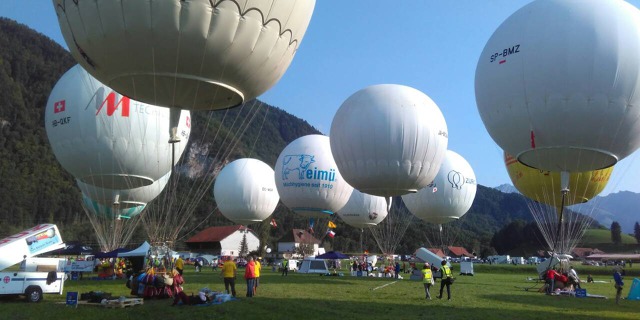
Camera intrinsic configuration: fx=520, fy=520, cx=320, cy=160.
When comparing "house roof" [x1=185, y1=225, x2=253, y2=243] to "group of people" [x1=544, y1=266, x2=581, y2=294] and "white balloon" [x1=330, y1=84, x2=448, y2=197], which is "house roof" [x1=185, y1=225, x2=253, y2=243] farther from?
"group of people" [x1=544, y1=266, x2=581, y2=294]

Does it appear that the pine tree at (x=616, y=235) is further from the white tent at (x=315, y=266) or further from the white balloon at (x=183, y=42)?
the white balloon at (x=183, y=42)

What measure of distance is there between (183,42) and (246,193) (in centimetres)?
2676

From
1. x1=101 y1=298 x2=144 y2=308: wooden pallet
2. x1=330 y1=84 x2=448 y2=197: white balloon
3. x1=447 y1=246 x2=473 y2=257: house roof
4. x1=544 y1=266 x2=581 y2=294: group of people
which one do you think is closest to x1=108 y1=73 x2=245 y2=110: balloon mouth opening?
x1=101 y1=298 x2=144 y2=308: wooden pallet

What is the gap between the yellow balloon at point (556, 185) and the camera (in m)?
23.5

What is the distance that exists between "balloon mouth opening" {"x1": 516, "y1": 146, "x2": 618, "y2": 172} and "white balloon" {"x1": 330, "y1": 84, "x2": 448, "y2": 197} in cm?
544

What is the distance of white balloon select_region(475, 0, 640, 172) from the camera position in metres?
14.4

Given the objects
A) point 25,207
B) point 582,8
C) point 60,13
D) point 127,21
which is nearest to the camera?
point 127,21

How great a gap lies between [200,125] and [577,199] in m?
138

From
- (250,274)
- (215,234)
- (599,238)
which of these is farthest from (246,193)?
(599,238)

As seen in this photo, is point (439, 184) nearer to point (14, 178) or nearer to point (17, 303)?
point (17, 303)

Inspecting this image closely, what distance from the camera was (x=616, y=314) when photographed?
14000 millimetres

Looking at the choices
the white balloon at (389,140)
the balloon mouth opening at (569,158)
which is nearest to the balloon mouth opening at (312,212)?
the white balloon at (389,140)

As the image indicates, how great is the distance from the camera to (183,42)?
29.6 ft

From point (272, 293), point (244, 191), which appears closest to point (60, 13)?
point (272, 293)
